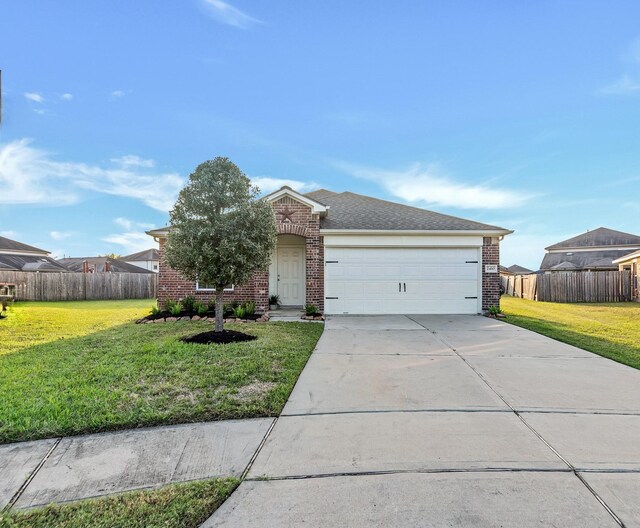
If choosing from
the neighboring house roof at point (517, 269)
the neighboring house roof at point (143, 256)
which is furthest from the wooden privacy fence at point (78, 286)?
the neighboring house roof at point (517, 269)

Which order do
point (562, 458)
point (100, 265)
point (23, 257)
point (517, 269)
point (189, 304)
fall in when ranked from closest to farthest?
point (562, 458) → point (189, 304) → point (23, 257) → point (100, 265) → point (517, 269)

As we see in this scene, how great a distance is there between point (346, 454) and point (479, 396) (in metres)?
2.02

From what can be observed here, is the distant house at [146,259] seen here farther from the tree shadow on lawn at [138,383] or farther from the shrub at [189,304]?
the tree shadow on lawn at [138,383]

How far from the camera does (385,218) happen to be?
12.0 meters

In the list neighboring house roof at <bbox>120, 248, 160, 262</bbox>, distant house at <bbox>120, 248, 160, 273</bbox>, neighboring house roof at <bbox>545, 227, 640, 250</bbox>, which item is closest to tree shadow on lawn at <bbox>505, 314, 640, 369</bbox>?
neighboring house roof at <bbox>545, 227, 640, 250</bbox>

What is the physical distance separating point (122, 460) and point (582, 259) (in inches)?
1425

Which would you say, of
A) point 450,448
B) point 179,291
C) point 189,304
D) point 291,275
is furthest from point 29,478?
point 291,275

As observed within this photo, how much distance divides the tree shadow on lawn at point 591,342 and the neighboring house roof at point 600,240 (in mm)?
27961

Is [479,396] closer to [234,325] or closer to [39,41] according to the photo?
[234,325]

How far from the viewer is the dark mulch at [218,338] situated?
6443mm

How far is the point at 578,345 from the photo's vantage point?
6648 millimetres

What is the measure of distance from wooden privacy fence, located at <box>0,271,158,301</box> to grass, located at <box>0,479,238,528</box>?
72.6 ft

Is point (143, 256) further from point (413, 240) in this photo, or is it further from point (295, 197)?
point (413, 240)

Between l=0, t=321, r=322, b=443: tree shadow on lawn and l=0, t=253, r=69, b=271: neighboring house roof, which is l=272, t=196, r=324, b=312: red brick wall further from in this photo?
l=0, t=253, r=69, b=271: neighboring house roof
